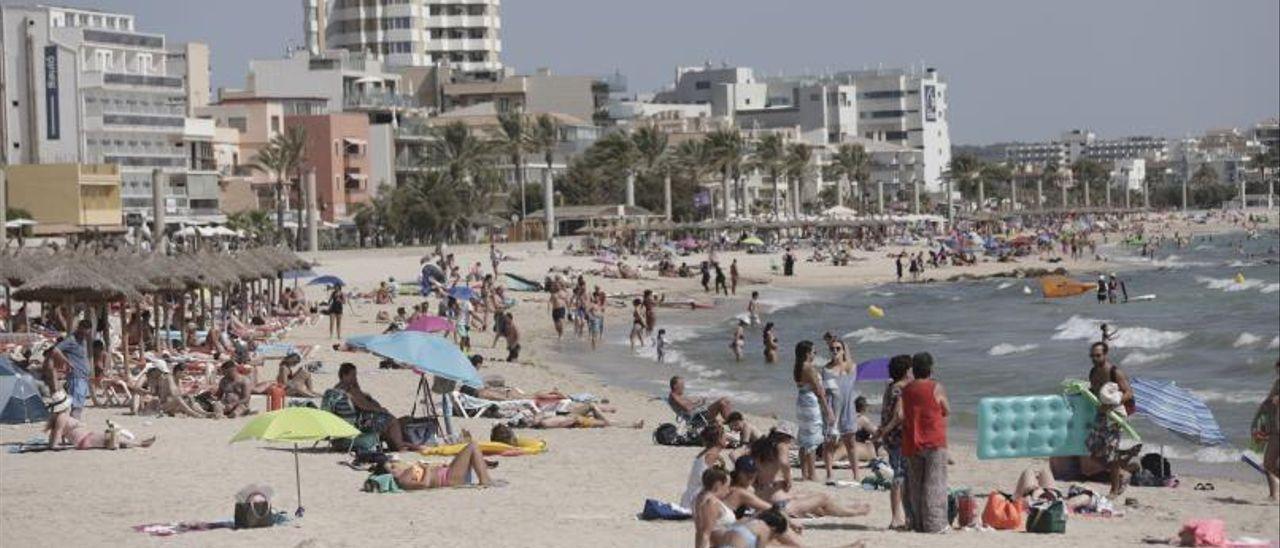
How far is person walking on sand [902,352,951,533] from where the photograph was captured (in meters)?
11.5

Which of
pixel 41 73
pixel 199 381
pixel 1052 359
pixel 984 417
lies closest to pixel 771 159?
pixel 41 73

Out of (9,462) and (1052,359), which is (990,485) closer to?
(9,462)

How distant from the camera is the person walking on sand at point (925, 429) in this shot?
37.9 feet

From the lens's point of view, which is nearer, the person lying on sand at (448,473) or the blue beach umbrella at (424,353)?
the person lying on sand at (448,473)

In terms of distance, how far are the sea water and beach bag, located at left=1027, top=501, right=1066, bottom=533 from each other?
18.7 feet

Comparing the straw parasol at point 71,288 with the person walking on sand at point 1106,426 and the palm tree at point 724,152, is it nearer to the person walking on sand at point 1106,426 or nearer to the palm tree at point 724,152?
the person walking on sand at point 1106,426

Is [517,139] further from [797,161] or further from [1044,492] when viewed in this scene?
[1044,492]

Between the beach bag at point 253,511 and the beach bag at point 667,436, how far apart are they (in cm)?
595

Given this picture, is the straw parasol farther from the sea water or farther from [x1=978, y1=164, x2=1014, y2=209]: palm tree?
[x1=978, y1=164, x2=1014, y2=209]: palm tree

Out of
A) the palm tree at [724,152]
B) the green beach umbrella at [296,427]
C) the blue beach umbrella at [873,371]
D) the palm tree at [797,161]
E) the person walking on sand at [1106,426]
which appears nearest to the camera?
the person walking on sand at [1106,426]

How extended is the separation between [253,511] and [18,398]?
23.5ft

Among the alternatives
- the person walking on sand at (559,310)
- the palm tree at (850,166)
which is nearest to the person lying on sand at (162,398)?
the person walking on sand at (559,310)

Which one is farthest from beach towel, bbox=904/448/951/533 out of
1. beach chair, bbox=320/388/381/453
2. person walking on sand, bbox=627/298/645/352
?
person walking on sand, bbox=627/298/645/352

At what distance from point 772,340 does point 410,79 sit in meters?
88.4
